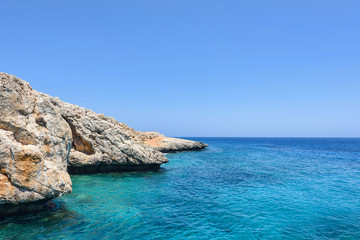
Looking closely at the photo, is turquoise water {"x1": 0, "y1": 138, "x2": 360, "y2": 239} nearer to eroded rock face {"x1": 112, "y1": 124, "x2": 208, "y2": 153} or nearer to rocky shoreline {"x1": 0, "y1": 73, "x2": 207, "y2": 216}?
rocky shoreline {"x1": 0, "y1": 73, "x2": 207, "y2": 216}

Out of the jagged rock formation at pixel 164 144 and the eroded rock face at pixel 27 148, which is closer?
the eroded rock face at pixel 27 148

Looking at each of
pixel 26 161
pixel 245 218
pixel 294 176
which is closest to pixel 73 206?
pixel 26 161

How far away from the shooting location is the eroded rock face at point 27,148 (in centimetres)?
1159

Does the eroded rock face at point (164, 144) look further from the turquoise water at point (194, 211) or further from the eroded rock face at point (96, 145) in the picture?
the turquoise water at point (194, 211)

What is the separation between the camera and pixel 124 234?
474 inches

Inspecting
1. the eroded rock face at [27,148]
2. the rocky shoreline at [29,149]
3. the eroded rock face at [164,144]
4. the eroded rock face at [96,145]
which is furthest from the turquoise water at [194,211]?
the eroded rock face at [164,144]

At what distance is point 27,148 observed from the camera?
40.3 feet

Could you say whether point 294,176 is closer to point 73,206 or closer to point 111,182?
A: point 111,182

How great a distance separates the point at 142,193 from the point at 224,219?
8690 millimetres

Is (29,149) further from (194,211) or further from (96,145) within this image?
(96,145)

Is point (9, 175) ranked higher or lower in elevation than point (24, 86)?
lower

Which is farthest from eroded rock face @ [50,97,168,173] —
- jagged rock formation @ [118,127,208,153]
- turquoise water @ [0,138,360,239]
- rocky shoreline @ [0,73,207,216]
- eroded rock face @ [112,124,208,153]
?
jagged rock formation @ [118,127,208,153]

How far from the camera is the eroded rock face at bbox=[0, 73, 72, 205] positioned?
456 inches

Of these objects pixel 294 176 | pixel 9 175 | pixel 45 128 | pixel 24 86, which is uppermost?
pixel 24 86
